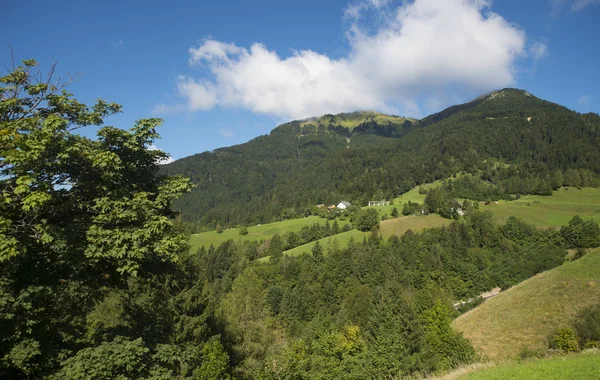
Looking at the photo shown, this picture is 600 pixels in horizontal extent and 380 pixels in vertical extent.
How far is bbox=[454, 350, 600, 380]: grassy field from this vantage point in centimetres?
1182

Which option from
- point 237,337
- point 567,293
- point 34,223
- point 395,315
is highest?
point 34,223

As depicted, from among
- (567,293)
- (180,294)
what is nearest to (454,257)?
(567,293)

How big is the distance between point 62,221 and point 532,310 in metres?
65.8

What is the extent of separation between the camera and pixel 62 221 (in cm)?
1023

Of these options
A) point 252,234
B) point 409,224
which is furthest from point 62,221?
point 252,234

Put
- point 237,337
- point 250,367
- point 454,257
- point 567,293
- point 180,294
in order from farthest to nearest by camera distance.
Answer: point 454,257 < point 567,293 < point 237,337 < point 250,367 < point 180,294

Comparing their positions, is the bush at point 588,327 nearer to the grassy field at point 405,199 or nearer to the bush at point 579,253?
the bush at point 579,253

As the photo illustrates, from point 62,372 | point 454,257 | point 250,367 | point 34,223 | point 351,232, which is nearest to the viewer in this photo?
point 62,372

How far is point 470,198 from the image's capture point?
482 feet

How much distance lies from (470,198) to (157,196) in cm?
15914

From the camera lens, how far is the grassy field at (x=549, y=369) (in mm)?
11820

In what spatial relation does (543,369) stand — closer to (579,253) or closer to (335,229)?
(579,253)

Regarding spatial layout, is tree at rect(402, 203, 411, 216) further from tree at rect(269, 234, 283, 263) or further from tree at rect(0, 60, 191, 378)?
tree at rect(0, 60, 191, 378)

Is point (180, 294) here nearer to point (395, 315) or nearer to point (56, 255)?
point (56, 255)
